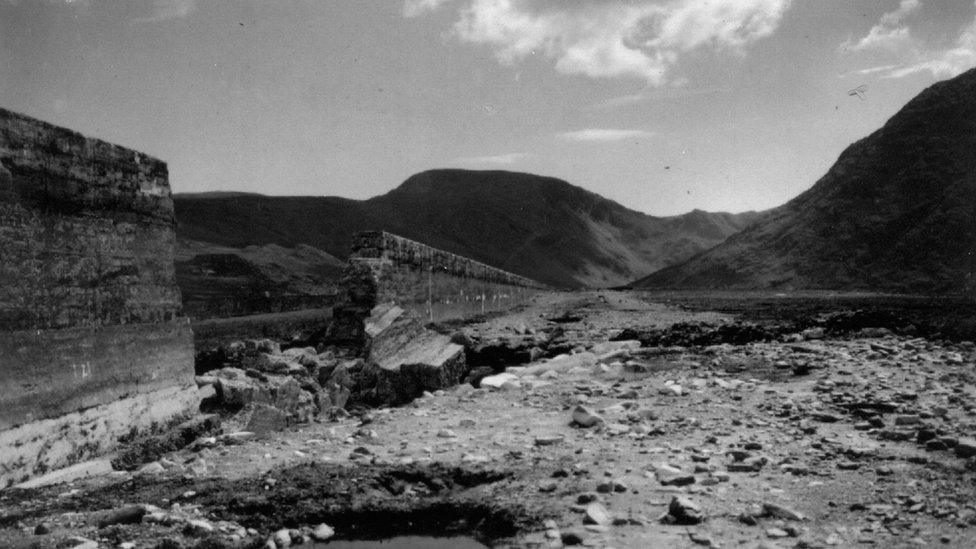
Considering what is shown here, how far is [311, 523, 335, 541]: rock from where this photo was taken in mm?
3244

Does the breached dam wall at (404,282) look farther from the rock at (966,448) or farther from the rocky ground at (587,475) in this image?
the rock at (966,448)

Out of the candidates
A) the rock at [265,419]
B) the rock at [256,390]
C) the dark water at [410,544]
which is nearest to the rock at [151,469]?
the rock at [265,419]

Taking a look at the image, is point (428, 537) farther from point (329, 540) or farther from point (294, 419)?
point (294, 419)

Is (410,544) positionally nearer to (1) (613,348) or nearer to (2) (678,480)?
(2) (678,480)

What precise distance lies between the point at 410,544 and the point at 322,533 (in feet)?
1.41

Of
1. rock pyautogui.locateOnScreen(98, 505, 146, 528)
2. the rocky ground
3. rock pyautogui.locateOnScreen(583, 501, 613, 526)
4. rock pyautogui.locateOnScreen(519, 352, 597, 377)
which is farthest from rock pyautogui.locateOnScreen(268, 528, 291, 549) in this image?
rock pyautogui.locateOnScreen(519, 352, 597, 377)

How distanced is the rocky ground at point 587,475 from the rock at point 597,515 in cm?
1

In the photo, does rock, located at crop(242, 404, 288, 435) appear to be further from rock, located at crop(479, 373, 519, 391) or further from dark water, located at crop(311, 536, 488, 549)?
dark water, located at crop(311, 536, 488, 549)

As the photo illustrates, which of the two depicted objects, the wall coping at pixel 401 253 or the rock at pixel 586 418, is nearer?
the rock at pixel 586 418

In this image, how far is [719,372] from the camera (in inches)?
280

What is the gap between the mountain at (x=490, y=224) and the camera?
56031mm

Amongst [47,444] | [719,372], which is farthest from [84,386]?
[719,372]

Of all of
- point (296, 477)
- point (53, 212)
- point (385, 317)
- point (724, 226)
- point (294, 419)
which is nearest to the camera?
point (296, 477)

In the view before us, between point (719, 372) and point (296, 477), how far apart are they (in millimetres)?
4839
